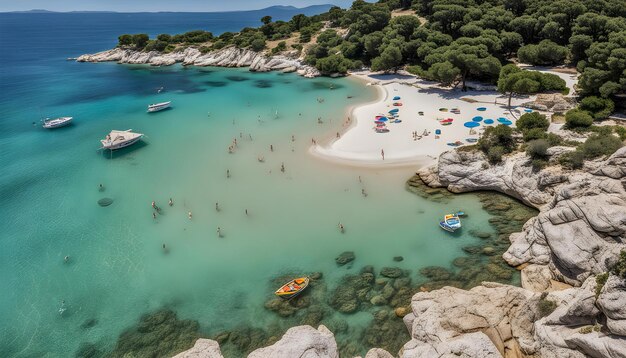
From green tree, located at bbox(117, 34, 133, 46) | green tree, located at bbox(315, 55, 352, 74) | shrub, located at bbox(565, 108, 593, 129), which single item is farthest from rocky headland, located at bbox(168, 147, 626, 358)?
green tree, located at bbox(117, 34, 133, 46)

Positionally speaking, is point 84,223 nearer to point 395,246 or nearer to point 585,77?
point 395,246

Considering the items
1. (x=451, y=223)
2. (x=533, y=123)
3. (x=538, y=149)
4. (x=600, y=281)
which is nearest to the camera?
(x=600, y=281)

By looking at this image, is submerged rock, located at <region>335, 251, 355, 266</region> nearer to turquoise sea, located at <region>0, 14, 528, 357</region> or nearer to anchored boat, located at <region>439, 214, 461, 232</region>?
turquoise sea, located at <region>0, 14, 528, 357</region>

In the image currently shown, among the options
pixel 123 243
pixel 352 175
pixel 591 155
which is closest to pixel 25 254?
pixel 123 243

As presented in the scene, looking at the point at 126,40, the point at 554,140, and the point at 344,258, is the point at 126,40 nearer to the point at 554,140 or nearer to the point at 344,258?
the point at 344,258

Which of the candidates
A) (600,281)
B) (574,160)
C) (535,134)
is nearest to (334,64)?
(535,134)

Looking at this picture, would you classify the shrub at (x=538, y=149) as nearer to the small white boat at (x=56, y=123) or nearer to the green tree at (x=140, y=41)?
the small white boat at (x=56, y=123)

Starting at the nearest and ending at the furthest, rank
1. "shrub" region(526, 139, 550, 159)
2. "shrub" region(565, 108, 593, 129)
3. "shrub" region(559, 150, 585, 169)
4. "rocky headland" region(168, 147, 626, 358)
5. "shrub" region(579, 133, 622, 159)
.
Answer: "rocky headland" region(168, 147, 626, 358) → "shrub" region(579, 133, 622, 159) → "shrub" region(559, 150, 585, 169) → "shrub" region(526, 139, 550, 159) → "shrub" region(565, 108, 593, 129)
